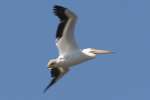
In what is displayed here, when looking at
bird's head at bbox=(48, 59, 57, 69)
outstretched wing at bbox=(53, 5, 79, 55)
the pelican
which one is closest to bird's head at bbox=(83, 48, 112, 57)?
the pelican

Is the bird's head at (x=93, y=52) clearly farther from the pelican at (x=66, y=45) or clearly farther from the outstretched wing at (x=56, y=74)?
the outstretched wing at (x=56, y=74)

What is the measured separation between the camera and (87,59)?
2046 inches

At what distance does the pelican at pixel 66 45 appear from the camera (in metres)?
51.4

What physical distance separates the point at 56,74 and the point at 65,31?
2.08 m

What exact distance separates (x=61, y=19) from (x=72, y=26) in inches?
18.1

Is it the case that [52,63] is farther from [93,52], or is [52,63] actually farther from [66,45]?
[93,52]

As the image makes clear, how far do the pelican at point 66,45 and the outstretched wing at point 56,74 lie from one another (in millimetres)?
510

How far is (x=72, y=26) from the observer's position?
2032 inches

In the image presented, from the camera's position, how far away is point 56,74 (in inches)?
2095

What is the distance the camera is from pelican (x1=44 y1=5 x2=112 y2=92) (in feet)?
169

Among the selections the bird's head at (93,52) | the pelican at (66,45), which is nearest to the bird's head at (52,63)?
the pelican at (66,45)

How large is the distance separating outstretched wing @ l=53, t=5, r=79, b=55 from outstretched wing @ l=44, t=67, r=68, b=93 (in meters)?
0.92

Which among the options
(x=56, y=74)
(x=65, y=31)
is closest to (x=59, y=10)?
(x=65, y=31)

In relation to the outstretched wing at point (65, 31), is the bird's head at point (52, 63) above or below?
below
